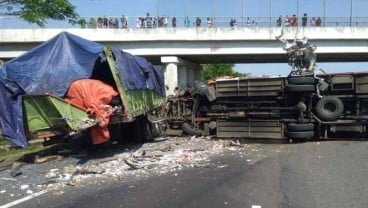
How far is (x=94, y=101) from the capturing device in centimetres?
1230

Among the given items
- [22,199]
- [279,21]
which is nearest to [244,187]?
[22,199]

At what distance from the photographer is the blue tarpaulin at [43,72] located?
40.1 ft

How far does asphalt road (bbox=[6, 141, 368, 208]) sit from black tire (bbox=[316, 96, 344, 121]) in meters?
3.54

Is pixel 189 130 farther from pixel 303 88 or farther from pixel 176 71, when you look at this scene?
pixel 176 71

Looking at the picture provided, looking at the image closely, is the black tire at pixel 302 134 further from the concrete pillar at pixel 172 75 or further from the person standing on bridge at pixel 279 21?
the person standing on bridge at pixel 279 21

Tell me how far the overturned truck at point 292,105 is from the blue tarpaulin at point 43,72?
14.9ft

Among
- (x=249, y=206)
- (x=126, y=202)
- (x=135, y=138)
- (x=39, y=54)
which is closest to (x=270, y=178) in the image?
(x=249, y=206)

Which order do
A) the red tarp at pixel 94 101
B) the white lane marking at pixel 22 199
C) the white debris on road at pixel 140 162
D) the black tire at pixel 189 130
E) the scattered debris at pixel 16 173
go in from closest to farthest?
the white lane marking at pixel 22 199, the white debris on road at pixel 140 162, the scattered debris at pixel 16 173, the red tarp at pixel 94 101, the black tire at pixel 189 130

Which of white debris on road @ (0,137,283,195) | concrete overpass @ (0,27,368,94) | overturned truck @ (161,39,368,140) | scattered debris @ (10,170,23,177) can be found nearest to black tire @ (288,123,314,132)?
overturned truck @ (161,39,368,140)

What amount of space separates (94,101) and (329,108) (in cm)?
718

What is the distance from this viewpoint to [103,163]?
39.5ft

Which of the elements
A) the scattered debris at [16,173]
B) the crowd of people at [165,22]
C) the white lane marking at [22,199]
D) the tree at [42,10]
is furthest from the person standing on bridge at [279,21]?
the white lane marking at [22,199]

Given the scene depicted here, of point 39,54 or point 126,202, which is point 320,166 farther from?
point 39,54

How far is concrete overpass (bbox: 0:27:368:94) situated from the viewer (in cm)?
4022
